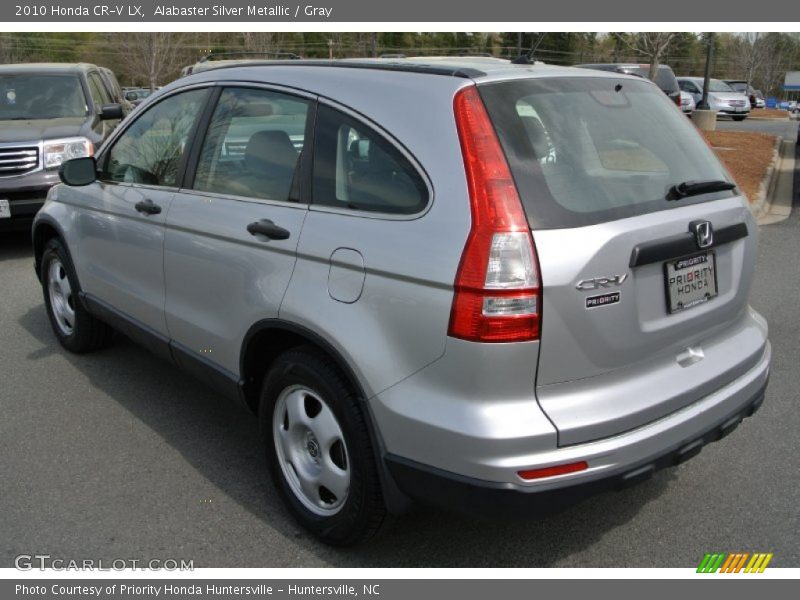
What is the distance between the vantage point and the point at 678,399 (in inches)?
108

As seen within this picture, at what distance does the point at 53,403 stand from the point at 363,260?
281 cm

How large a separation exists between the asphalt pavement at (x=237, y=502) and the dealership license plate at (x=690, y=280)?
3.36 ft

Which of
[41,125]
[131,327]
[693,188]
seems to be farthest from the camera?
[41,125]

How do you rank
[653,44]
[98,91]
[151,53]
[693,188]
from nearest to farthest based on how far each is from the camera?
[693,188], [98,91], [653,44], [151,53]

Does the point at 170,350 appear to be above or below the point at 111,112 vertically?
below

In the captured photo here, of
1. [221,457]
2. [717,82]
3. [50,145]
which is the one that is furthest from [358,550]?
[717,82]

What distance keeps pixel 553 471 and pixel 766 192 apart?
1114 cm

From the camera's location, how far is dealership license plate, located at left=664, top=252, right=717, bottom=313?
8.95ft

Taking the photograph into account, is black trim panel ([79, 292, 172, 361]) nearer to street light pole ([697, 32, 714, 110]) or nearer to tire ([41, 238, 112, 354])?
tire ([41, 238, 112, 354])

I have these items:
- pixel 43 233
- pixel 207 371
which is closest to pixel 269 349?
pixel 207 371

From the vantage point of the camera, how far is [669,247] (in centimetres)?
268

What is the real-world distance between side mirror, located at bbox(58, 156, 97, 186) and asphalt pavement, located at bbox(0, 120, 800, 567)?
128 centimetres
